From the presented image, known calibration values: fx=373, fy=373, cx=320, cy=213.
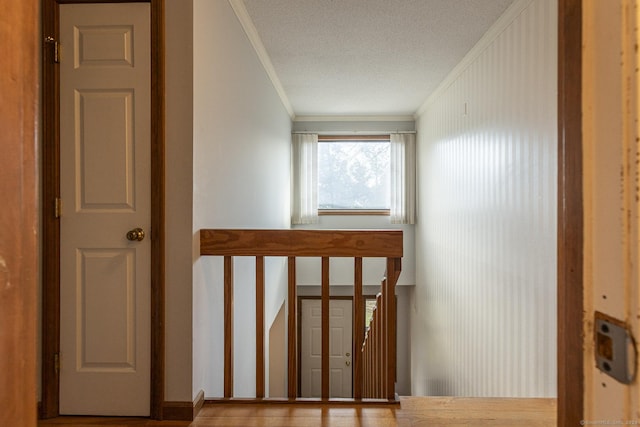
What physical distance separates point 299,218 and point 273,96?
2090 mm

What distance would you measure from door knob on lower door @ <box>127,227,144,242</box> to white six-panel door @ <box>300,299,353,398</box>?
4541 mm

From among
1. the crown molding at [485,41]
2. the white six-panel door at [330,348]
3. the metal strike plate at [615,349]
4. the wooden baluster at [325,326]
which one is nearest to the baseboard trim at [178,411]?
the wooden baluster at [325,326]

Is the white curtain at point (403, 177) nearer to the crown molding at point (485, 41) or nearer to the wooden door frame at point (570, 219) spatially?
the crown molding at point (485, 41)

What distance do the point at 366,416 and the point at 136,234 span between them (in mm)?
1308

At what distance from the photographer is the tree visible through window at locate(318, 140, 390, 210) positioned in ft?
18.5

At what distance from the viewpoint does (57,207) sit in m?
1.69

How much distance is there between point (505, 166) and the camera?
96.2 inches

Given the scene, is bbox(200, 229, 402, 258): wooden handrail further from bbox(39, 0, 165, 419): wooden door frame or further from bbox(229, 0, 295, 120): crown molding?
bbox(229, 0, 295, 120): crown molding

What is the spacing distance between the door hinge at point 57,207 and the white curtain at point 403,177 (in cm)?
442

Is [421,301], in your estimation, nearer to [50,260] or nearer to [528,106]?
[528,106]

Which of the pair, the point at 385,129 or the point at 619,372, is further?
the point at 385,129

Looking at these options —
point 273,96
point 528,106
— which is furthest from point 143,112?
point 273,96

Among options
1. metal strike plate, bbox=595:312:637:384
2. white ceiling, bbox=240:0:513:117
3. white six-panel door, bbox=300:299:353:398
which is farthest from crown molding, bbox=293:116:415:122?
metal strike plate, bbox=595:312:637:384

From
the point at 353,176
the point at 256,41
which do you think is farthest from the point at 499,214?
the point at 353,176
